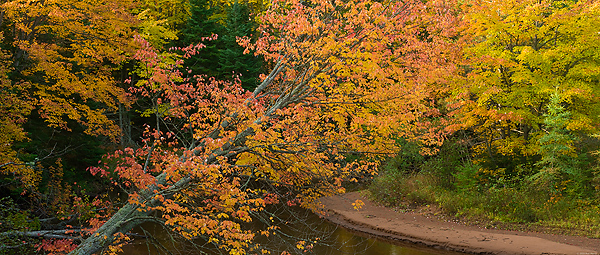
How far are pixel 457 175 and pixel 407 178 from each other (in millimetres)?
3143

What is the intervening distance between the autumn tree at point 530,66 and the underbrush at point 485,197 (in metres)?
1.35

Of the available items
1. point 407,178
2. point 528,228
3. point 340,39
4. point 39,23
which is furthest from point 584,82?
point 39,23

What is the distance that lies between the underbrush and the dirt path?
0.70 meters

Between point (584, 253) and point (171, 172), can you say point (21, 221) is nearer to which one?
point (171, 172)

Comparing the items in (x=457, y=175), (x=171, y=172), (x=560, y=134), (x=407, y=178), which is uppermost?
(x=171, y=172)

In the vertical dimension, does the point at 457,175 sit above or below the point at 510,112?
below

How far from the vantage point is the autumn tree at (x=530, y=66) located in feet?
48.0

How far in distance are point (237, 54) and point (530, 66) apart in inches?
698

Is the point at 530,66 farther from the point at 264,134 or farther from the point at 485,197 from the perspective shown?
the point at 264,134

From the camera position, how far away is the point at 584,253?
11656 millimetres

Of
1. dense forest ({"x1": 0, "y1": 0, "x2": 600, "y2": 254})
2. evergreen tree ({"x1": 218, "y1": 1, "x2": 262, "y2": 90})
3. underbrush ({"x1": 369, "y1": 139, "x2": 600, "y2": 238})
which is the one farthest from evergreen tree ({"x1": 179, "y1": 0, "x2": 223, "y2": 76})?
underbrush ({"x1": 369, "y1": 139, "x2": 600, "y2": 238})

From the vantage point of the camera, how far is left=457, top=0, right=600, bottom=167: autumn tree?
14.6 meters

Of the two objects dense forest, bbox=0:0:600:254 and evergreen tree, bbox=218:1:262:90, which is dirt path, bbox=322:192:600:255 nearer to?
dense forest, bbox=0:0:600:254

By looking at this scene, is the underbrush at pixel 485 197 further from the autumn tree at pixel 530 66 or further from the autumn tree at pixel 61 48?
the autumn tree at pixel 61 48
